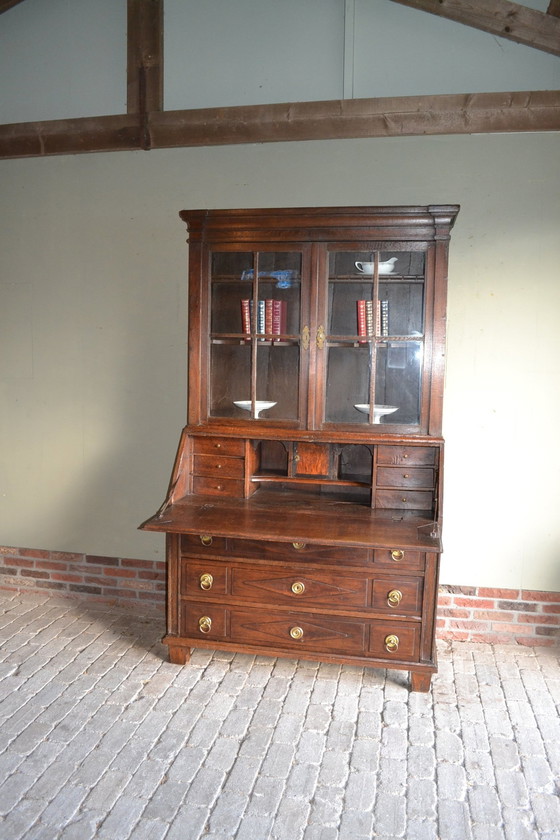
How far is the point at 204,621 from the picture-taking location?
9.08ft

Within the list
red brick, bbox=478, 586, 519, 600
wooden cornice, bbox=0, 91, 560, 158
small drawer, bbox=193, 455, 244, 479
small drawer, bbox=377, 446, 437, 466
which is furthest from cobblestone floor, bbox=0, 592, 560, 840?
wooden cornice, bbox=0, 91, 560, 158

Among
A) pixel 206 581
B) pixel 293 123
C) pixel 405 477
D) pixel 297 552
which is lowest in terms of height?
pixel 206 581

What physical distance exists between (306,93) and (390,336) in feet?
4.44

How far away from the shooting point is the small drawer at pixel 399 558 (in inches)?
102

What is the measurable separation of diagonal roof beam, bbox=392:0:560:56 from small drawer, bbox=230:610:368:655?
270 centimetres

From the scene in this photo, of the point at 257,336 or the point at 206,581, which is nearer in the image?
the point at 206,581

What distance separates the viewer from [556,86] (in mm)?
2938

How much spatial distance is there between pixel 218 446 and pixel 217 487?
7.7 inches

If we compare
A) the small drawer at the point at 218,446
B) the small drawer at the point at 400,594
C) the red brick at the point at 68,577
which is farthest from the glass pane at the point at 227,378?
the red brick at the point at 68,577

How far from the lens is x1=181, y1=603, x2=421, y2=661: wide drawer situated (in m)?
2.63

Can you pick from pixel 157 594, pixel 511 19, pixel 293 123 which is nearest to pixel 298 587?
pixel 157 594

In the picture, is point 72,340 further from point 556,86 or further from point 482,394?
point 556,86

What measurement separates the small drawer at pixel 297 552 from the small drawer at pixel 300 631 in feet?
0.81

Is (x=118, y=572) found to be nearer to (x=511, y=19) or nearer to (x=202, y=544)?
(x=202, y=544)
